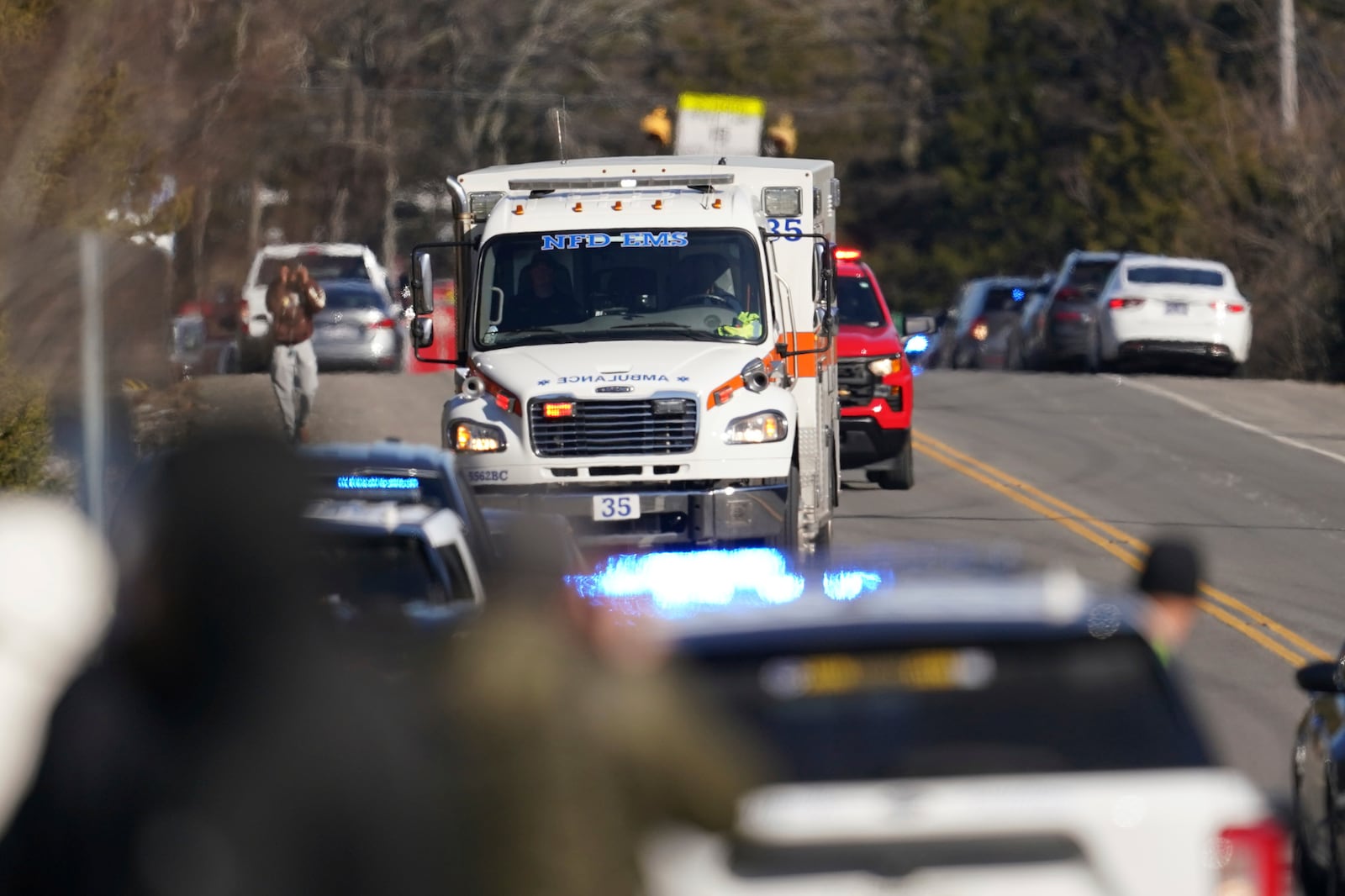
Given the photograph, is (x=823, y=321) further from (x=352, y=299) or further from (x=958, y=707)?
(x=352, y=299)

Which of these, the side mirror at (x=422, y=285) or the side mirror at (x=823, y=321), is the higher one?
the side mirror at (x=422, y=285)

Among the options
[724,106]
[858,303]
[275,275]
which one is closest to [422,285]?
[858,303]

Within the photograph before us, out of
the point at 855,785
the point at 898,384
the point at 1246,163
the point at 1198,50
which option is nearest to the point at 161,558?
the point at 855,785

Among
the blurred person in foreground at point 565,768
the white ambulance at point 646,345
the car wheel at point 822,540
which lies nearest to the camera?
the blurred person in foreground at point 565,768

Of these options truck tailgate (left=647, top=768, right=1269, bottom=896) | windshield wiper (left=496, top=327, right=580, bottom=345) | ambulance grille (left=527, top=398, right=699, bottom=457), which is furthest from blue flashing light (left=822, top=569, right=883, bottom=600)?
windshield wiper (left=496, top=327, right=580, bottom=345)

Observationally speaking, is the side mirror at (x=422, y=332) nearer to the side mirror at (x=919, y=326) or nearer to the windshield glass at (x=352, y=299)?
the side mirror at (x=919, y=326)

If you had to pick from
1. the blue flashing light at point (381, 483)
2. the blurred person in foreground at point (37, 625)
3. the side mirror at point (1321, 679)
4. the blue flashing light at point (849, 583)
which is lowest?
the side mirror at point (1321, 679)

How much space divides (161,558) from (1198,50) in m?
52.1

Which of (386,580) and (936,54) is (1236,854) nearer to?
(386,580)

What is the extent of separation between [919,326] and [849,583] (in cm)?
1442

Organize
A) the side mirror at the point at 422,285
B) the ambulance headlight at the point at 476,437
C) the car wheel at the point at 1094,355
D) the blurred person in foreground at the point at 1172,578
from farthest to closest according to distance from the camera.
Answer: the car wheel at the point at 1094,355
the side mirror at the point at 422,285
the ambulance headlight at the point at 476,437
the blurred person in foreground at the point at 1172,578

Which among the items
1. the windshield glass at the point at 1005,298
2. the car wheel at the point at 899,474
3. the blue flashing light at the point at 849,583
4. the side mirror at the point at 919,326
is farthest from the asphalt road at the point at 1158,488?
the windshield glass at the point at 1005,298

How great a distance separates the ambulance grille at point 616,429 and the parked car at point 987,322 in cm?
2267

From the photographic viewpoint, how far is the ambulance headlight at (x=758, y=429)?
13.3 m
